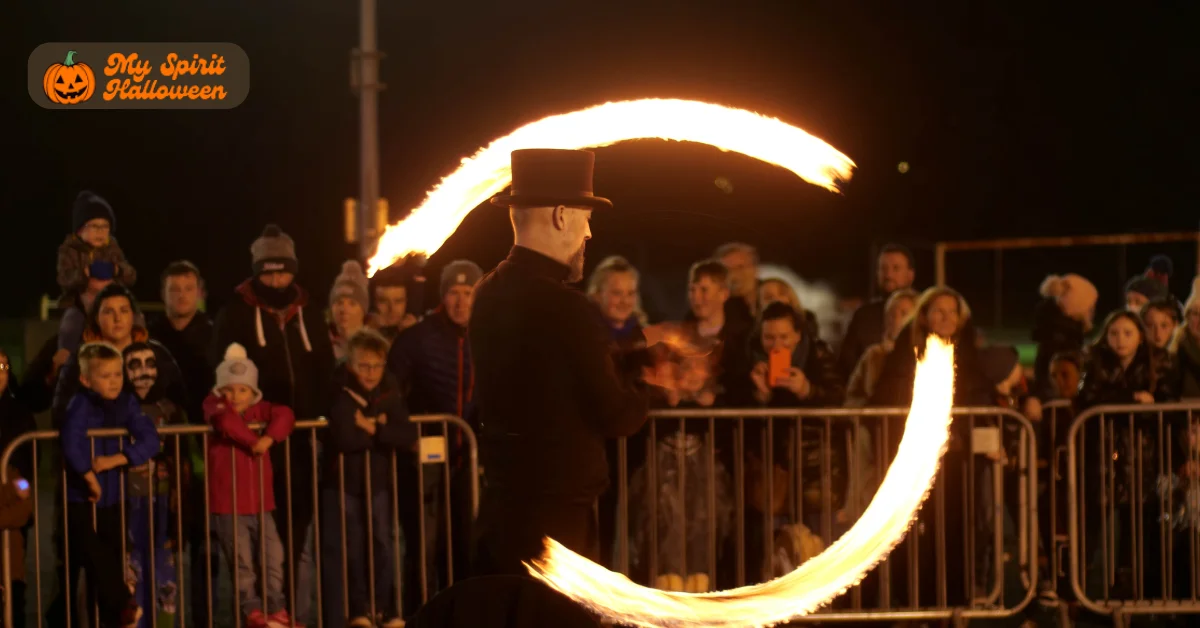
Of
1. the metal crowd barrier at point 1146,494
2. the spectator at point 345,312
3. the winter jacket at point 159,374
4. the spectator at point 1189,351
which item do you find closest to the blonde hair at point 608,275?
the spectator at point 345,312

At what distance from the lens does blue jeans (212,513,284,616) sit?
24.2ft

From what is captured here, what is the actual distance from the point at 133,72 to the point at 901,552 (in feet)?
31.1

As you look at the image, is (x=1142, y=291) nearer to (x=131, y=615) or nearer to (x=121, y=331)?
(x=121, y=331)

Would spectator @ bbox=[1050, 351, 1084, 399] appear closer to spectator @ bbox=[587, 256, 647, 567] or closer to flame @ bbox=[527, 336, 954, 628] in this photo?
spectator @ bbox=[587, 256, 647, 567]

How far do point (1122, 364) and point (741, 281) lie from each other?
2.17 metres

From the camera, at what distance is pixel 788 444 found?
25.2ft

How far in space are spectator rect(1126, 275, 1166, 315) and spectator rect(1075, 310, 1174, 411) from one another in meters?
3.57

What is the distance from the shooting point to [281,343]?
817 cm

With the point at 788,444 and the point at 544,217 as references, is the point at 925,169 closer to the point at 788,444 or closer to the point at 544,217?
the point at 788,444

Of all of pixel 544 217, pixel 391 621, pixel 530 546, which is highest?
pixel 544 217

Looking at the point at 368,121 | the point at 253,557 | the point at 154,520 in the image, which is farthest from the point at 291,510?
the point at 368,121

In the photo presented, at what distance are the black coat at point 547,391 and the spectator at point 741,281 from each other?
3.46 meters

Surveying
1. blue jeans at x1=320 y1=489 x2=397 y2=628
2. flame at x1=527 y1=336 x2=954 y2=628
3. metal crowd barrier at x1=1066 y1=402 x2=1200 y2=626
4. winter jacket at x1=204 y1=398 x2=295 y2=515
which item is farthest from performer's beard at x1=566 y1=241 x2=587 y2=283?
metal crowd barrier at x1=1066 y1=402 x2=1200 y2=626

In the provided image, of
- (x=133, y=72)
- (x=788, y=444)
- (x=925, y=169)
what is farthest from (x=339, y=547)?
(x=925, y=169)
